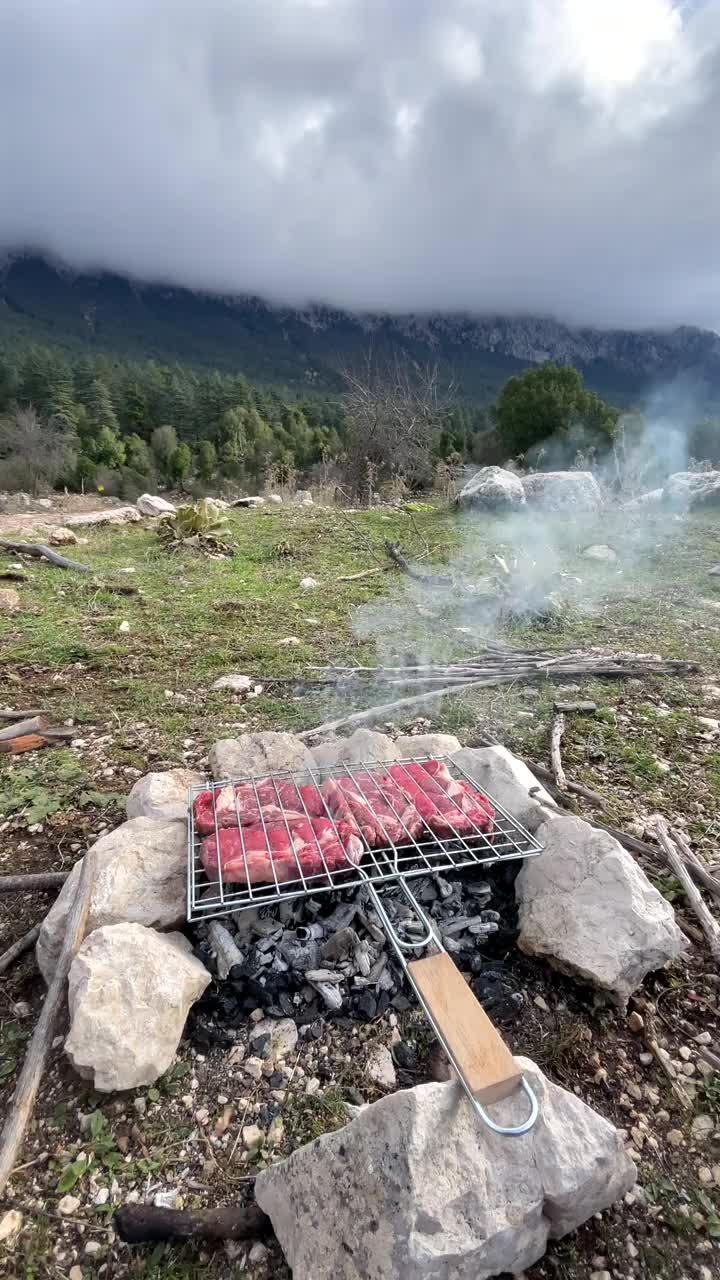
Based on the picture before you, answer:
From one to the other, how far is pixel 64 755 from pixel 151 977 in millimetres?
2290

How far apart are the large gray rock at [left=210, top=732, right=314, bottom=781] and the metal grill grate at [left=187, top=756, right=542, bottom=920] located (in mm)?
270

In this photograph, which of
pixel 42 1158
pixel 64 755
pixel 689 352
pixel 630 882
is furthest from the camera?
pixel 689 352

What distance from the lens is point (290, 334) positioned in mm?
119250

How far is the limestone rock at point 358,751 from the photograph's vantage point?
3.22 metres

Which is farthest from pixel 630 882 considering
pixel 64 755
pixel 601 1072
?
pixel 64 755

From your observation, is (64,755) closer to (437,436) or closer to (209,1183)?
(209,1183)

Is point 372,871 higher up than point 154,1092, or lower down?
higher up

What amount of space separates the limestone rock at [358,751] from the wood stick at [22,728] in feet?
7.11

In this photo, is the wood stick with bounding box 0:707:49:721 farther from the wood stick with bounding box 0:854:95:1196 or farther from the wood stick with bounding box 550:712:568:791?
the wood stick with bounding box 550:712:568:791

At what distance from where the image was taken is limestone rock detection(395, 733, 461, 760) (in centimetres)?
333

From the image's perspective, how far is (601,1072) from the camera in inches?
75.7

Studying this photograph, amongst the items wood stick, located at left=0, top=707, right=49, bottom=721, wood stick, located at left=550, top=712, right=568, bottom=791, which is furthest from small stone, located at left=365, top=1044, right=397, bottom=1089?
wood stick, located at left=0, top=707, right=49, bottom=721

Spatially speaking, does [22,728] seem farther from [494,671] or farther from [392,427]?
[392,427]

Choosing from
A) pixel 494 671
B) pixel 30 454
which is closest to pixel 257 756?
pixel 494 671
